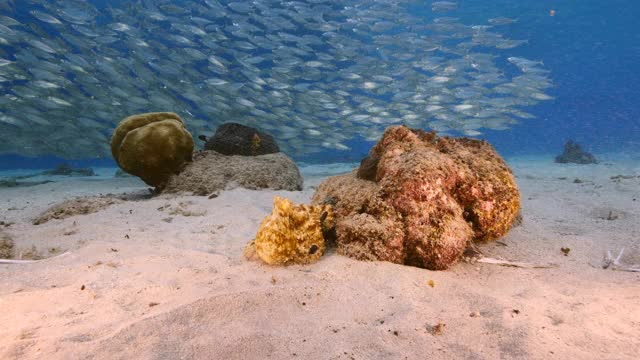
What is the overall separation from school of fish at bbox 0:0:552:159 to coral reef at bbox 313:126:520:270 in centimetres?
1468

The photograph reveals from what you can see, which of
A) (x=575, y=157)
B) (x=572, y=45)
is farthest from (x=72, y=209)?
(x=572, y=45)

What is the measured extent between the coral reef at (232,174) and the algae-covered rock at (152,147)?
300 mm

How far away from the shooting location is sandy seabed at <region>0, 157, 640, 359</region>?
1.66 m

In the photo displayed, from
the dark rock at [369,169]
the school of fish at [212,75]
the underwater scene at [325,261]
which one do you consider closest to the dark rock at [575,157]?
the school of fish at [212,75]

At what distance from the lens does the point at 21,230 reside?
459 cm

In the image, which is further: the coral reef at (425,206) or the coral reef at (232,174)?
the coral reef at (232,174)

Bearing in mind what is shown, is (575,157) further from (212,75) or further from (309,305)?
(212,75)

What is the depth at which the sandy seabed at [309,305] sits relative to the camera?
1657 mm

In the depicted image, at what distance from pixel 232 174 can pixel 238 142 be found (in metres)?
1.38

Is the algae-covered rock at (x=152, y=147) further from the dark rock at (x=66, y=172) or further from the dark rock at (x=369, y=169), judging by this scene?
the dark rock at (x=66, y=172)

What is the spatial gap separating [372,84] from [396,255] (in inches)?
711

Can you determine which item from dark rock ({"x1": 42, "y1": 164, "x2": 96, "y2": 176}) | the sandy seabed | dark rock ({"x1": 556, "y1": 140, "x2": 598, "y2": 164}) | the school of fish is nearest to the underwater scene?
the sandy seabed

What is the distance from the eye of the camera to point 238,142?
26.1 ft

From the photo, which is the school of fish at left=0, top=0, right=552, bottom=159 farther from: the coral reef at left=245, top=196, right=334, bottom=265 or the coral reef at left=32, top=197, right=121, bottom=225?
the coral reef at left=245, top=196, right=334, bottom=265
